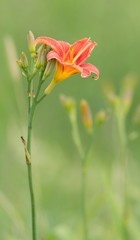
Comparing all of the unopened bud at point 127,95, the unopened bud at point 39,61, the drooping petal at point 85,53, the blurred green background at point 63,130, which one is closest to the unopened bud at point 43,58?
the unopened bud at point 39,61

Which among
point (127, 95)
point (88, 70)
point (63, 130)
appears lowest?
point (63, 130)

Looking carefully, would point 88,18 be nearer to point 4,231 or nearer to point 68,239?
point 4,231

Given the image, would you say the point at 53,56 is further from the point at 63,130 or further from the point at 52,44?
the point at 63,130

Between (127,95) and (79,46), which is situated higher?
(79,46)

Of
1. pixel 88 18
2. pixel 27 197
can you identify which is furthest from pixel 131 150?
pixel 88 18

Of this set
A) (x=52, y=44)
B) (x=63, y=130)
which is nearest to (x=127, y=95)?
(x=52, y=44)

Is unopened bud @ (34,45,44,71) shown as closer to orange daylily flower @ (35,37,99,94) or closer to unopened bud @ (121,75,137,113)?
orange daylily flower @ (35,37,99,94)
